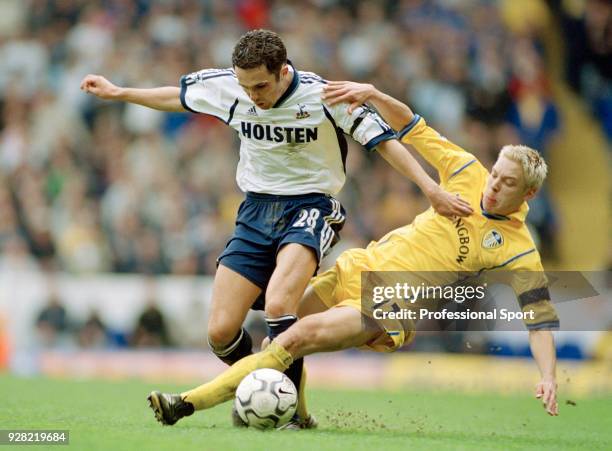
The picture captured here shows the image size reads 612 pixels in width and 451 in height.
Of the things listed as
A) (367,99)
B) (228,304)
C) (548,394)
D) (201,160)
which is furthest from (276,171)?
(201,160)

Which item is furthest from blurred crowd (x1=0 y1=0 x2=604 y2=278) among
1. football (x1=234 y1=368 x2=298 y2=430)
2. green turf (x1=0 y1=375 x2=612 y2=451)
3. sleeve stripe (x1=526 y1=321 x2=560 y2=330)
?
football (x1=234 y1=368 x2=298 y2=430)

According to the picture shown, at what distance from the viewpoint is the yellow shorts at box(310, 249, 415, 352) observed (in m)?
7.03

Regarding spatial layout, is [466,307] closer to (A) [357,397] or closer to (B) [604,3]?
(A) [357,397]

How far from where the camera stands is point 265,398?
6.34 metres

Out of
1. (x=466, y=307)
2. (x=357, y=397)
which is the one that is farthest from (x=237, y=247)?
(x=357, y=397)

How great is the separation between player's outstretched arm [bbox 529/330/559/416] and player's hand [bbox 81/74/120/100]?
3.06 m

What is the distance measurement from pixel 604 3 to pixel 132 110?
22.2 feet

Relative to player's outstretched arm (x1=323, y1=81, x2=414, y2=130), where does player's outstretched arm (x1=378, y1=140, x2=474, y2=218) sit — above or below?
below

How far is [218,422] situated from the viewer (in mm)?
7184

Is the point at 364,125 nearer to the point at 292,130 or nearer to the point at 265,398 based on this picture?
the point at 292,130

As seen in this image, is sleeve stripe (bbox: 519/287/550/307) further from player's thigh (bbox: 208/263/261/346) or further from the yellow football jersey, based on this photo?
player's thigh (bbox: 208/263/261/346)

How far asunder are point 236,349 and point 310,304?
60cm

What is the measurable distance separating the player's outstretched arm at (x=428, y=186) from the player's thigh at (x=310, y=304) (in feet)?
3.52

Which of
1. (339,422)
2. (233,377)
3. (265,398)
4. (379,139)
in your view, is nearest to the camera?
(265,398)
